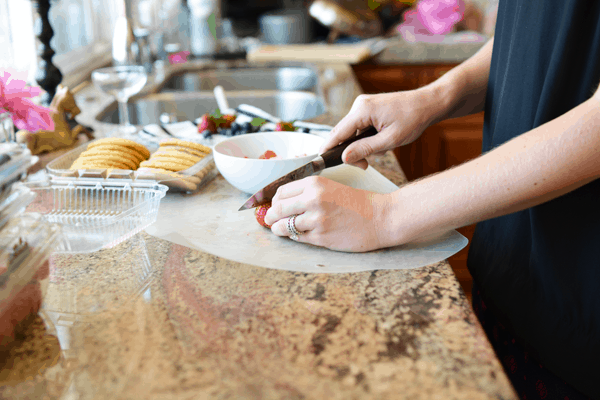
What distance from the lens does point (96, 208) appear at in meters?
0.82

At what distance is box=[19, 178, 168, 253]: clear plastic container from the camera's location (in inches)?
28.6

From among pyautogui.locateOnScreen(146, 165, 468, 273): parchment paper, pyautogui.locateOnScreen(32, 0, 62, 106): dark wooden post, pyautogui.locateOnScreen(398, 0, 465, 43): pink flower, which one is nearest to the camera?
pyautogui.locateOnScreen(146, 165, 468, 273): parchment paper

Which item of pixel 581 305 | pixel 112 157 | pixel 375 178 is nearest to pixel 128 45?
pixel 112 157

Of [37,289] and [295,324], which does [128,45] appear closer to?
[37,289]

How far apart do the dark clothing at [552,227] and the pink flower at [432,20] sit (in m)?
1.91

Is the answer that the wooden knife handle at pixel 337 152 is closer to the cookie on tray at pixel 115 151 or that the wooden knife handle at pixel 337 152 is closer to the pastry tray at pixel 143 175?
the pastry tray at pixel 143 175

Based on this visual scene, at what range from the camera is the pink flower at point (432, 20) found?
8.61ft

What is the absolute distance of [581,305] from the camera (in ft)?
2.29

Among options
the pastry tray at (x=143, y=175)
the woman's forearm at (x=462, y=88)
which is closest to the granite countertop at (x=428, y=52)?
the woman's forearm at (x=462, y=88)

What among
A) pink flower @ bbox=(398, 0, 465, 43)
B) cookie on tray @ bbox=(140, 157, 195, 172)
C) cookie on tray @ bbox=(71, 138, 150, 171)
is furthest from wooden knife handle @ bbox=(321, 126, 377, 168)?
pink flower @ bbox=(398, 0, 465, 43)

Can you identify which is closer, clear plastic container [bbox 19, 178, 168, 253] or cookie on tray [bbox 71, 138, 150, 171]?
clear plastic container [bbox 19, 178, 168, 253]

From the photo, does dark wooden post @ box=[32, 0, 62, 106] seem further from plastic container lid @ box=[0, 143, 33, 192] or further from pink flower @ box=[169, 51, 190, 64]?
pink flower @ box=[169, 51, 190, 64]

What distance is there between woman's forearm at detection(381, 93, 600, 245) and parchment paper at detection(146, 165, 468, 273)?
0.06 meters

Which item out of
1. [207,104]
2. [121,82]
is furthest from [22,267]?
[207,104]
